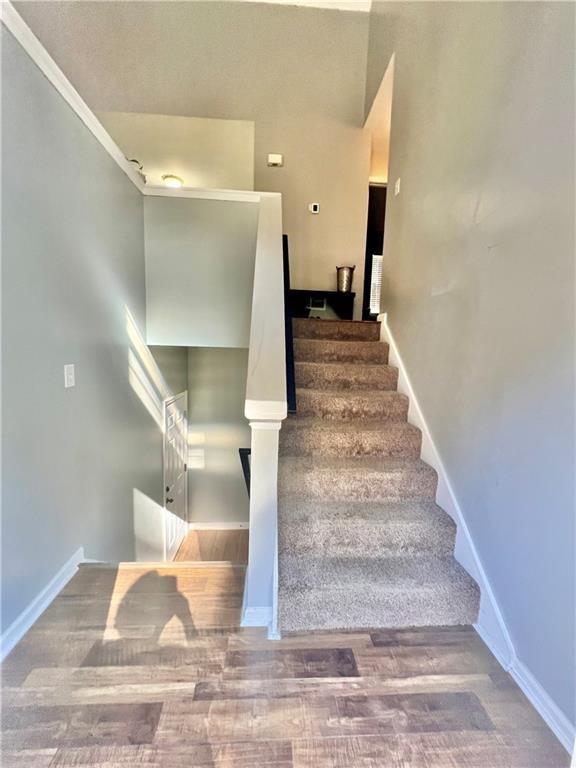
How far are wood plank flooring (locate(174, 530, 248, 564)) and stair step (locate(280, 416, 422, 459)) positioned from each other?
2878 mm

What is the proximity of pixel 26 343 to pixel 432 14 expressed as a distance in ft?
10.4

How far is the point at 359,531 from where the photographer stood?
1.73 metres

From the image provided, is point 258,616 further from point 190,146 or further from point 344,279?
point 190,146

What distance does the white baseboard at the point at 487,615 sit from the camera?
1.16 m

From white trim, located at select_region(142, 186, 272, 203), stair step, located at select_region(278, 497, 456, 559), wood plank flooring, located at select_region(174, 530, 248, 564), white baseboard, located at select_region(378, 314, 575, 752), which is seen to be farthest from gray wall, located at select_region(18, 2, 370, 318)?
wood plank flooring, located at select_region(174, 530, 248, 564)

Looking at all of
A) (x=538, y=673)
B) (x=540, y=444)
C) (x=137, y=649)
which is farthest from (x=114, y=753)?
(x=540, y=444)

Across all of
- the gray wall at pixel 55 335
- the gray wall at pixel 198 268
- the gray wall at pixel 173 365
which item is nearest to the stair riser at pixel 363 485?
the gray wall at pixel 55 335

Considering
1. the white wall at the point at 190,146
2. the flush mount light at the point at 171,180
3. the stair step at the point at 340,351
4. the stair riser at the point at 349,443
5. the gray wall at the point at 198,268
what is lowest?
the stair riser at the point at 349,443

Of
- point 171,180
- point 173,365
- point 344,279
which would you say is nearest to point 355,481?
point 173,365

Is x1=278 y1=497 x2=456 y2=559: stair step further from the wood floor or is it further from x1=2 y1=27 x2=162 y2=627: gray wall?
x1=2 y1=27 x2=162 y2=627: gray wall

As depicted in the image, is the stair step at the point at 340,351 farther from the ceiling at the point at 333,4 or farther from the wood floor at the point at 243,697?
the ceiling at the point at 333,4

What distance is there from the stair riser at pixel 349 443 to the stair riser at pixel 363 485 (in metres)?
0.21

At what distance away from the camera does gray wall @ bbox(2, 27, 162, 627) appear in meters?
1.41

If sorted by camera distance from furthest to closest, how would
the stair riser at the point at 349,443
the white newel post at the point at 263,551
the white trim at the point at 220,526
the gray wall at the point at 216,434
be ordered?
the white trim at the point at 220,526, the gray wall at the point at 216,434, the stair riser at the point at 349,443, the white newel post at the point at 263,551
